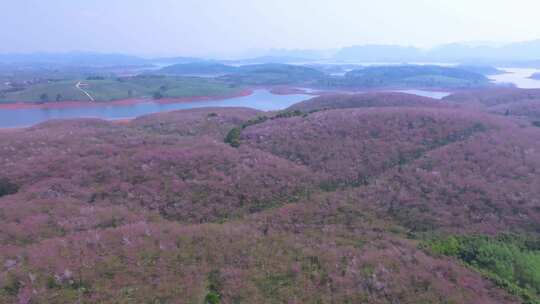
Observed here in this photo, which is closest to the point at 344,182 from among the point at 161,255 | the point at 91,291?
the point at 161,255

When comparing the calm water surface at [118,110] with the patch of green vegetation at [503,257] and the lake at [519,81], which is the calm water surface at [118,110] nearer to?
the patch of green vegetation at [503,257]

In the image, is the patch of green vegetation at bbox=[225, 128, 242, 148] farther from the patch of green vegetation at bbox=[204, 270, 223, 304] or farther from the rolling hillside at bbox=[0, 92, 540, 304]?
the patch of green vegetation at bbox=[204, 270, 223, 304]

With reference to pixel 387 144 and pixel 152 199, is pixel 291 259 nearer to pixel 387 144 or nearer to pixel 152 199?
pixel 152 199

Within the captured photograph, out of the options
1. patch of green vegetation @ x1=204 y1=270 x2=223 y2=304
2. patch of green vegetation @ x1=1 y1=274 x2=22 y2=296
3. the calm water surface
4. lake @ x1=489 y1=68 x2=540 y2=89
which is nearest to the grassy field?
the calm water surface

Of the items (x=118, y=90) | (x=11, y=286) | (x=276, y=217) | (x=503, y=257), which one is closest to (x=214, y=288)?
(x=276, y=217)

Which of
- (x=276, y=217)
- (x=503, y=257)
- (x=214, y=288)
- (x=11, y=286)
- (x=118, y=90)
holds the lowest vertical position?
(x=214, y=288)

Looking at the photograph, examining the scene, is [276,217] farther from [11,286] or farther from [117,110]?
[117,110]
